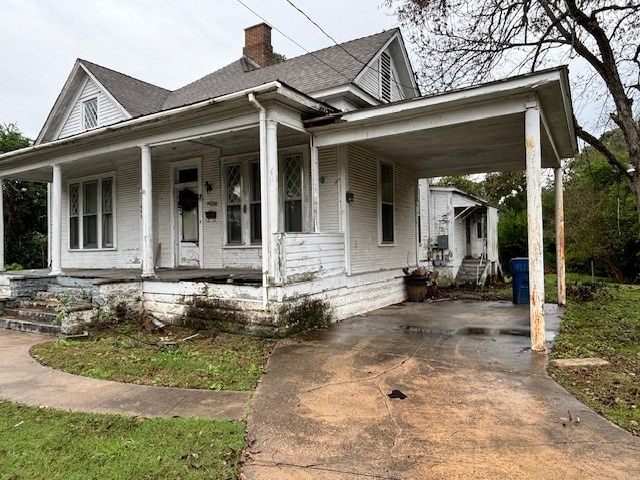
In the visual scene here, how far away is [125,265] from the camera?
34.6 feet

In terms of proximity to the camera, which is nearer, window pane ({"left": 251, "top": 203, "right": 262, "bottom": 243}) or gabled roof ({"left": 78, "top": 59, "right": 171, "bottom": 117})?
window pane ({"left": 251, "top": 203, "right": 262, "bottom": 243})

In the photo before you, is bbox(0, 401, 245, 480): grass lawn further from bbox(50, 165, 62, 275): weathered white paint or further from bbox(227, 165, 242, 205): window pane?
bbox(50, 165, 62, 275): weathered white paint

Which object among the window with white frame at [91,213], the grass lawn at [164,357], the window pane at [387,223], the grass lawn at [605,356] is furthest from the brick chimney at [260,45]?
the grass lawn at [605,356]

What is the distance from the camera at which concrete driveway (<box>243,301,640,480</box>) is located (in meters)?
2.51

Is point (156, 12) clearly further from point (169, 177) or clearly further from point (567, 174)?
point (567, 174)

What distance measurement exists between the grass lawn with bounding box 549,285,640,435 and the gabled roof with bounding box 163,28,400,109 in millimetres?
6221

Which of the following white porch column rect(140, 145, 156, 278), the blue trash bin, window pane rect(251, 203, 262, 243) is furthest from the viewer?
the blue trash bin

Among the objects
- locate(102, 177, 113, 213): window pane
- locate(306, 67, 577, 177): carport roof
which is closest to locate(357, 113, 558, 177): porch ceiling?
locate(306, 67, 577, 177): carport roof

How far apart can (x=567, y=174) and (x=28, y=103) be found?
3348 cm

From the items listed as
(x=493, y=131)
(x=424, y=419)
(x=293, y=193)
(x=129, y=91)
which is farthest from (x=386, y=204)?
(x=129, y=91)

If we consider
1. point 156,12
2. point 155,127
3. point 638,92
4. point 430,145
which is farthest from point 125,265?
point 638,92

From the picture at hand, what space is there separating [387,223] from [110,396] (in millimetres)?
6923

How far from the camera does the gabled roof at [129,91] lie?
442 inches

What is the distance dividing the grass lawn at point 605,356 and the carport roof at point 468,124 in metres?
3.05
